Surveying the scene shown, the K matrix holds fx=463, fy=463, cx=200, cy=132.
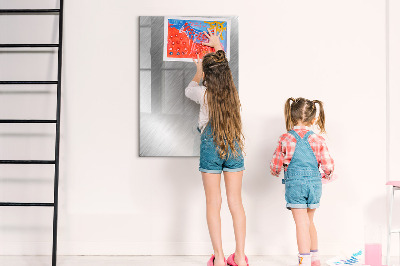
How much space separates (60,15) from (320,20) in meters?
1.79

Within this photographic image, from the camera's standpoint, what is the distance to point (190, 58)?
323 cm

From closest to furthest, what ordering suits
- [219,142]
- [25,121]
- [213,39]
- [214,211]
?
[219,142] < [214,211] < [25,121] < [213,39]

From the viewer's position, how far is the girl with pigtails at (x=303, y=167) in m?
2.72

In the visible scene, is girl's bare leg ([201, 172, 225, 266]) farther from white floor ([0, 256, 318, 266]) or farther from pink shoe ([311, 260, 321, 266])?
pink shoe ([311, 260, 321, 266])

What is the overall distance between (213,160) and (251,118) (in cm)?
65

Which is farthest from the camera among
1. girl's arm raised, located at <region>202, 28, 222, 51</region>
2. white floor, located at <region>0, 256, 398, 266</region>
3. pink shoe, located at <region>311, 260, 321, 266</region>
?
girl's arm raised, located at <region>202, 28, 222, 51</region>

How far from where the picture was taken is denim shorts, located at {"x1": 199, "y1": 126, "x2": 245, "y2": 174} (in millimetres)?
2730

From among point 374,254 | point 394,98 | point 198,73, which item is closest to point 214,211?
point 198,73

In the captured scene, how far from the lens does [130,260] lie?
121 inches

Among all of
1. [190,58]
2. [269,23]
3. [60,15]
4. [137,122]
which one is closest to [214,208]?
[137,122]

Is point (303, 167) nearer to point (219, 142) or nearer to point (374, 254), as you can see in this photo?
point (219, 142)

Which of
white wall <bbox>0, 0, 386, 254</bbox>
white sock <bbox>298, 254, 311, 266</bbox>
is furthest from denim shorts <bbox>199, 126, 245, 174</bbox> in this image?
white sock <bbox>298, 254, 311, 266</bbox>

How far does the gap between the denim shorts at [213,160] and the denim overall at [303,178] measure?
1.07 ft

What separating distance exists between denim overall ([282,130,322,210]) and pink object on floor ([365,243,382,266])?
513mm
